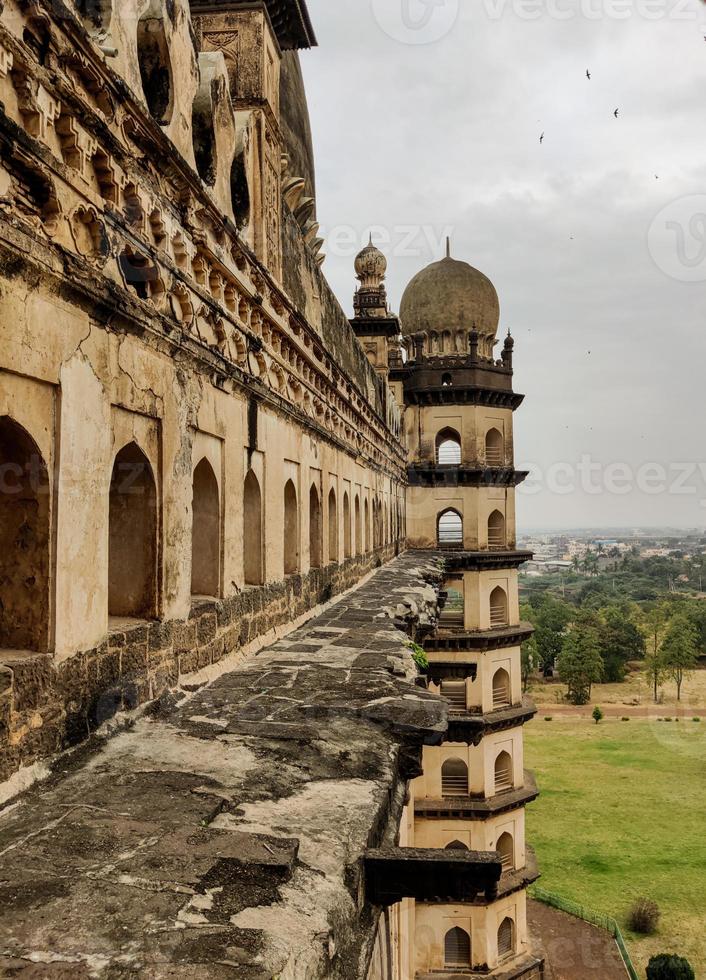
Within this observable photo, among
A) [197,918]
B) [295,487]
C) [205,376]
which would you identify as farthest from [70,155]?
[295,487]

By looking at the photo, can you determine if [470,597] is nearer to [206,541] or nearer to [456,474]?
[456,474]

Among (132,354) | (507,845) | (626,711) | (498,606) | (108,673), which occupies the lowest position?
(626,711)

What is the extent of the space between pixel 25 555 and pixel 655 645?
2116 inches

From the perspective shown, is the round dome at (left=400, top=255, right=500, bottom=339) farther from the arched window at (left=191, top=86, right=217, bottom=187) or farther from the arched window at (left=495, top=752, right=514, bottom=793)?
the arched window at (left=191, top=86, right=217, bottom=187)

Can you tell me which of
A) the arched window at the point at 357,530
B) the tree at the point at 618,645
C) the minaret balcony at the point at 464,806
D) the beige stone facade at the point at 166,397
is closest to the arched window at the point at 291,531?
the beige stone facade at the point at 166,397

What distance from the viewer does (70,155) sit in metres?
2.93

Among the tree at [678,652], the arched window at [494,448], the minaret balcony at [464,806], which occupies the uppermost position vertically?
the arched window at [494,448]

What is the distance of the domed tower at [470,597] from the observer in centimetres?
1562

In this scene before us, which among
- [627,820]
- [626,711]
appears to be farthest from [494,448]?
[626,711]

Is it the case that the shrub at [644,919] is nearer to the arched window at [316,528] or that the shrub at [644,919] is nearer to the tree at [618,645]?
the arched window at [316,528]

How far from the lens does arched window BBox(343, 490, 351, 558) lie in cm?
977

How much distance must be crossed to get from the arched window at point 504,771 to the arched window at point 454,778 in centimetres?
103

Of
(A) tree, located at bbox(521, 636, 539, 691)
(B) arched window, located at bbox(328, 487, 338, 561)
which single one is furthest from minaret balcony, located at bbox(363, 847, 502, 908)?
(A) tree, located at bbox(521, 636, 539, 691)

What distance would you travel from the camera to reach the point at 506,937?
1617cm
